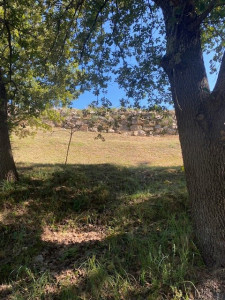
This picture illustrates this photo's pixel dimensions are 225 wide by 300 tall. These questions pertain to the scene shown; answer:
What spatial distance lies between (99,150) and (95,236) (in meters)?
5.94

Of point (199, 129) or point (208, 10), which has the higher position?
point (208, 10)

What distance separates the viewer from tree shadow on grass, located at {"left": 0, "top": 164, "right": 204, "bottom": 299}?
2.42 metres

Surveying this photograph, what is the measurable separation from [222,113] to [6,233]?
3358mm

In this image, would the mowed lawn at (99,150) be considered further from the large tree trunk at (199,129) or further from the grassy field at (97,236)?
the large tree trunk at (199,129)

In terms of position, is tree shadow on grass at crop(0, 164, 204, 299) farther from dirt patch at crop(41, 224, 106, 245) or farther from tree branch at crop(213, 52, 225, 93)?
tree branch at crop(213, 52, 225, 93)

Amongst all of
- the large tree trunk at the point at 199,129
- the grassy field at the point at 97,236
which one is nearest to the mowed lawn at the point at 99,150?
the grassy field at the point at 97,236

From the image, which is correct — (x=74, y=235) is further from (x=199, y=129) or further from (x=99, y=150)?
(x=99, y=150)

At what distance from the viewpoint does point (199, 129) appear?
8.48 ft

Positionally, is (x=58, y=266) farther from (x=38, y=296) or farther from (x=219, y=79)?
(x=219, y=79)

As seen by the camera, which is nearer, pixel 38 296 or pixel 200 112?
pixel 38 296

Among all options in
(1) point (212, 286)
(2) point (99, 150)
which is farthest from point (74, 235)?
(2) point (99, 150)

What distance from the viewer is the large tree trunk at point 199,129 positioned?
253 centimetres

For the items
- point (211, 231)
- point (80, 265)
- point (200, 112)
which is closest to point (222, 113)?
point (200, 112)

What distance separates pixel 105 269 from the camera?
2.62 meters
